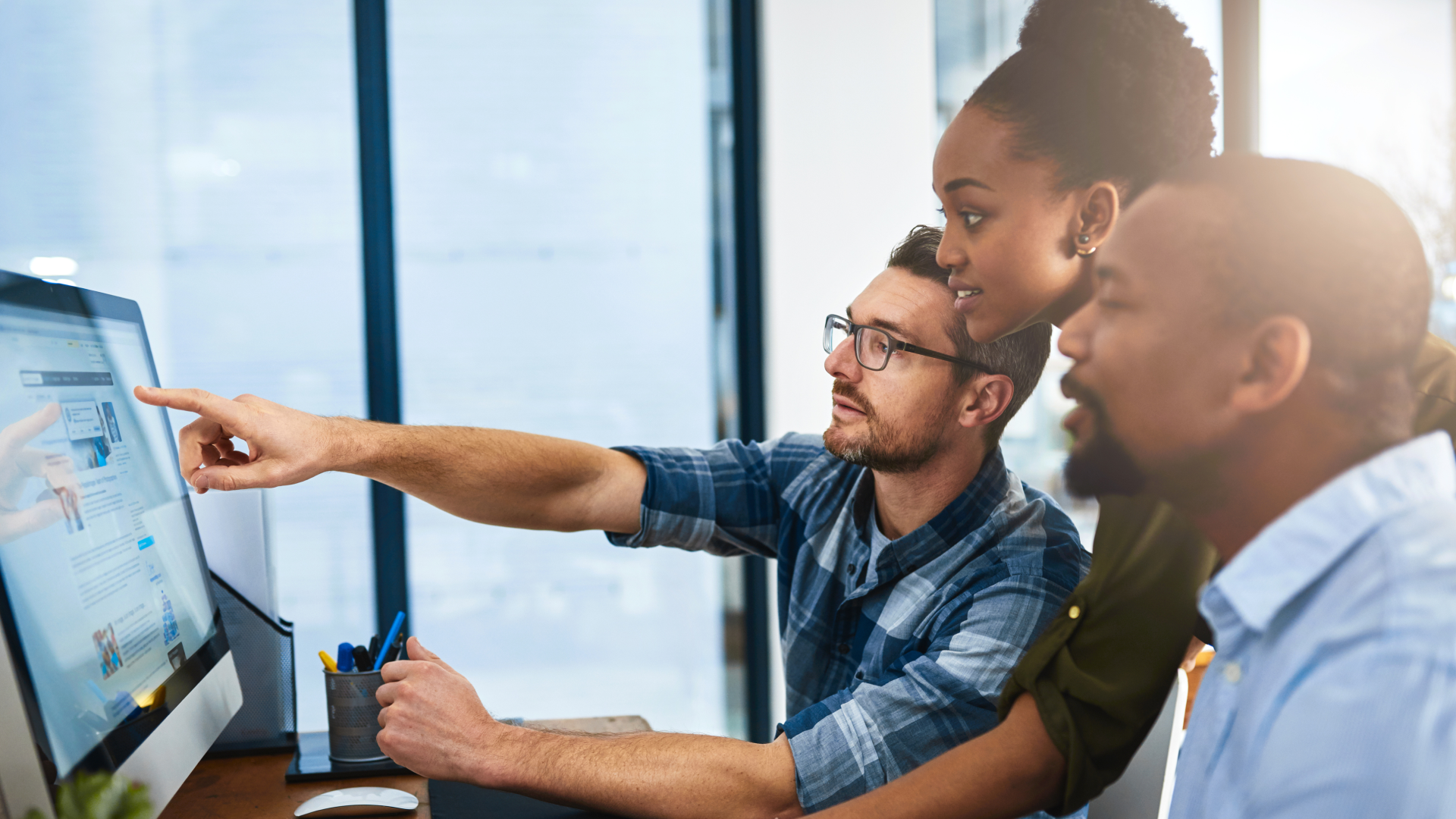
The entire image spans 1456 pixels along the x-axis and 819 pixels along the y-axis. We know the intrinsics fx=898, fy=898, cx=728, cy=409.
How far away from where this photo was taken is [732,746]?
1002 millimetres

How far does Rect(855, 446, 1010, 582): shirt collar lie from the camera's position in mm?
1130

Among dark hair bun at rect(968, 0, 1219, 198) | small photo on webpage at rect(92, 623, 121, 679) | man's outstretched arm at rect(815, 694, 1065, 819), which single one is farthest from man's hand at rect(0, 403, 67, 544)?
dark hair bun at rect(968, 0, 1219, 198)

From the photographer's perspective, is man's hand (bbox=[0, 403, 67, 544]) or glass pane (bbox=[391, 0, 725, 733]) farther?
glass pane (bbox=[391, 0, 725, 733])

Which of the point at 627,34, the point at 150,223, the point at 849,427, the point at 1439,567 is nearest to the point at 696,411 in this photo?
the point at 627,34

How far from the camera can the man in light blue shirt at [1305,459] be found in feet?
1.64

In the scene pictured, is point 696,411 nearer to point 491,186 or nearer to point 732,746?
point 491,186

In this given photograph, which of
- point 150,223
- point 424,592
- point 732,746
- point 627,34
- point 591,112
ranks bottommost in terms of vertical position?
point 424,592

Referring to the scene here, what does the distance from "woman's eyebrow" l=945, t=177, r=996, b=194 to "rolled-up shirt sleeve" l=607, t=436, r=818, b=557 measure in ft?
2.25

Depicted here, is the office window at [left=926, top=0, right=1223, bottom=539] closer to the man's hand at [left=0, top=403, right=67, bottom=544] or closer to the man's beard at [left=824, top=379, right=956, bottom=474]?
the man's beard at [left=824, top=379, right=956, bottom=474]

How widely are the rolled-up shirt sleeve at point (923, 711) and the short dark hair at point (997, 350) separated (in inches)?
10.2

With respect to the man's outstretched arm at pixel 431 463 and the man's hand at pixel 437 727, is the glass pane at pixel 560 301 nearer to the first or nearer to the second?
the man's outstretched arm at pixel 431 463

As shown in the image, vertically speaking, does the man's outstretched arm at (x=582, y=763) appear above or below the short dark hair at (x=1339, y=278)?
below

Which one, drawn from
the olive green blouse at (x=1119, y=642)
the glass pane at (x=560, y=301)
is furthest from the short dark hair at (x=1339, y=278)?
the glass pane at (x=560, y=301)

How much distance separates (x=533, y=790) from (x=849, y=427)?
58 cm
